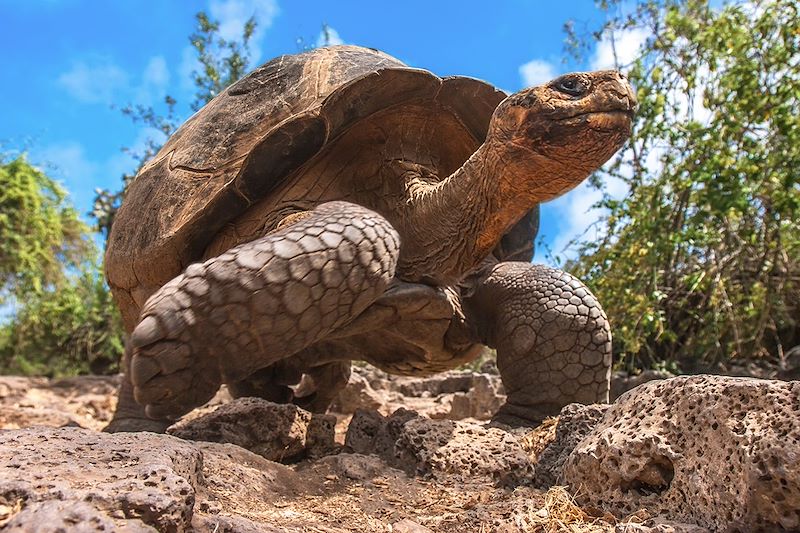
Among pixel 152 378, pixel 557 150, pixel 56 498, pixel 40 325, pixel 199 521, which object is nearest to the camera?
pixel 56 498

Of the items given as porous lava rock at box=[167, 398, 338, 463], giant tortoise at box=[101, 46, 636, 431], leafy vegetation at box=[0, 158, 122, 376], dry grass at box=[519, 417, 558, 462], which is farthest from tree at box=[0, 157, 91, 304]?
dry grass at box=[519, 417, 558, 462]

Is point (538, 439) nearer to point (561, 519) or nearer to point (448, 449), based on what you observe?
point (448, 449)

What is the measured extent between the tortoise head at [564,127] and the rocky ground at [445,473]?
0.90 metres

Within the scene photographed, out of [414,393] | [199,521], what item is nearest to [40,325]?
[414,393]

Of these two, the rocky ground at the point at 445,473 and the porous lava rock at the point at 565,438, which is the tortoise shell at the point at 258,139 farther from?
the porous lava rock at the point at 565,438

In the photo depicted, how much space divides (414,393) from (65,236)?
1031cm

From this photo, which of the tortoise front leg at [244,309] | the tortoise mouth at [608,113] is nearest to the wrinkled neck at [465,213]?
the tortoise mouth at [608,113]

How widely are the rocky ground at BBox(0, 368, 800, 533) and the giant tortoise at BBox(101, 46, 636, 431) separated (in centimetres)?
43

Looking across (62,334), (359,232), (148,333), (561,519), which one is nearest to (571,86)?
(359,232)

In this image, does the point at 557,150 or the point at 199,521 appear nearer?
the point at 199,521

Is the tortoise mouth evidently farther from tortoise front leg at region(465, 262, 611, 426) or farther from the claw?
the claw

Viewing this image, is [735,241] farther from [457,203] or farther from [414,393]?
[457,203]

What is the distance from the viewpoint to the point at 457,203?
3.11 meters

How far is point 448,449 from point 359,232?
0.83m
